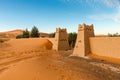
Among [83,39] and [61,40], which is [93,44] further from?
[61,40]

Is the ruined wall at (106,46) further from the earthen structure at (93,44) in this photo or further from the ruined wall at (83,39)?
the ruined wall at (83,39)

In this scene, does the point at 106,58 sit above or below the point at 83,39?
below

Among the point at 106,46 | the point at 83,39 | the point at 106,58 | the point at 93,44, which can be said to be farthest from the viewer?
the point at 83,39

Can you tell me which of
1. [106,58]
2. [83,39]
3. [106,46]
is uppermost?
[83,39]

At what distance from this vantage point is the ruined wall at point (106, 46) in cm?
2091

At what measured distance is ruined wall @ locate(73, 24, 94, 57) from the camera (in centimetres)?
2647

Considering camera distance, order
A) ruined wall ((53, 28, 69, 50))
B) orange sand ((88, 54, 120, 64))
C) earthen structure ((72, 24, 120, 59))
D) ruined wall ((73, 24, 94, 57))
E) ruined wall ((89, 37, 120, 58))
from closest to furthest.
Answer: orange sand ((88, 54, 120, 64)) < ruined wall ((89, 37, 120, 58)) < earthen structure ((72, 24, 120, 59)) < ruined wall ((73, 24, 94, 57)) < ruined wall ((53, 28, 69, 50))

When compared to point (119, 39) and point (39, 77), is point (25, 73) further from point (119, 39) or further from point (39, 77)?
point (119, 39)

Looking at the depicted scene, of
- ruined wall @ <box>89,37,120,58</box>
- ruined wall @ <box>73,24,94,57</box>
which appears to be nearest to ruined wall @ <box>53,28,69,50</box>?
ruined wall @ <box>73,24,94,57</box>

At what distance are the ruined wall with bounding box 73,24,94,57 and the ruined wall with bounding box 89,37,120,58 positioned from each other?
34.6 inches

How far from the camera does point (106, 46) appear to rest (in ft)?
74.6

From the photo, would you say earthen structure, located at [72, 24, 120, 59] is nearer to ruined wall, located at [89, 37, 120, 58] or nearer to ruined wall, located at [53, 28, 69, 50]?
ruined wall, located at [89, 37, 120, 58]

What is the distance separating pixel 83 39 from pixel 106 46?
498 centimetres

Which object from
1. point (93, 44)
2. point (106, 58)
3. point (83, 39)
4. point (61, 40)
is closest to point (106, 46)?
point (106, 58)
